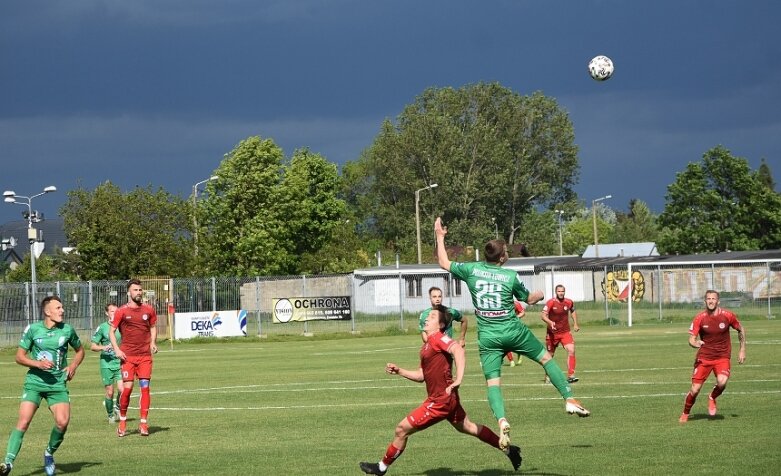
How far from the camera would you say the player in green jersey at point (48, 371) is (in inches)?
560

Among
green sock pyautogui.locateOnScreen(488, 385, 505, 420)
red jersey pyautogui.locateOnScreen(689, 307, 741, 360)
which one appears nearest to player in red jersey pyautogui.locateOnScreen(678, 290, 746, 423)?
red jersey pyautogui.locateOnScreen(689, 307, 741, 360)

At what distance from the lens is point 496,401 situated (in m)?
13.7

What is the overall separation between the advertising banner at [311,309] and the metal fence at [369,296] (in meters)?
0.28

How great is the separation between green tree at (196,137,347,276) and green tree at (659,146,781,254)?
3075 cm

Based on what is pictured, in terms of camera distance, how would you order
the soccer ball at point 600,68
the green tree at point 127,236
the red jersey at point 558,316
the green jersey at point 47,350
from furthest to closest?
1. the green tree at point 127,236
2. the soccer ball at point 600,68
3. the red jersey at point 558,316
4. the green jersey at point 47,350

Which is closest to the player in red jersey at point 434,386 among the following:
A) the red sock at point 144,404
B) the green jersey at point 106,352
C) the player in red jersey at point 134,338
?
the red sock at point 144,404

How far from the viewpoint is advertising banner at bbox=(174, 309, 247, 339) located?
56.5 m

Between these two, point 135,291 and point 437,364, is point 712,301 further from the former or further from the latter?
point 135,291

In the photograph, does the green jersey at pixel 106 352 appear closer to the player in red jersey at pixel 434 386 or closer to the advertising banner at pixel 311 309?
the player in red jersey at pixel 434 386

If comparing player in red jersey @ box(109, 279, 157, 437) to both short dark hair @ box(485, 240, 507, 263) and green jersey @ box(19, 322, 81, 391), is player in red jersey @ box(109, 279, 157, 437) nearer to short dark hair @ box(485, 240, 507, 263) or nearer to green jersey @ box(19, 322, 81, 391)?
green jersey @ box(19, 322, 81, 391)

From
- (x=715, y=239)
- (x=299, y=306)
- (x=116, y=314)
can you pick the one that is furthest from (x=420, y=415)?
(x=715, y=239)

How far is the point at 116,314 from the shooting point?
1933 cm

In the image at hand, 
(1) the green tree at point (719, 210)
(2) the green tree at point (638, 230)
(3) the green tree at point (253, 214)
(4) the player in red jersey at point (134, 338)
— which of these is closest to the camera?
(4) the player in red jersey at point (134, 338)

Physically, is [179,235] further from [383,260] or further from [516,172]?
[516,172]
